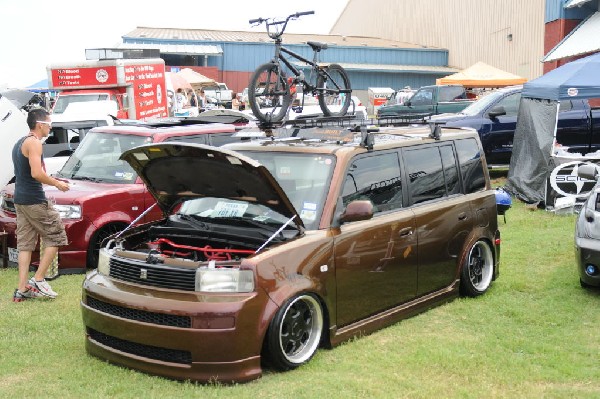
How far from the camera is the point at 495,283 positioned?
25.5 feet

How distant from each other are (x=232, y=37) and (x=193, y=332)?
52.2 meters

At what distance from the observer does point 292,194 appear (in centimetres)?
573

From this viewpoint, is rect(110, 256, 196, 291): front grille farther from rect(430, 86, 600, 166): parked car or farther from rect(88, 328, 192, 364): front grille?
rect(430, 86, 600, 166): parked car

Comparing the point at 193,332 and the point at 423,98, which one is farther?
the point at 423,98

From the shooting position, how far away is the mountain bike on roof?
841 centimetres

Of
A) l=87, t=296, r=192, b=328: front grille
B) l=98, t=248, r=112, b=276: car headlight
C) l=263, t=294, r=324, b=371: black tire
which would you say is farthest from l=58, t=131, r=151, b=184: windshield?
l=263, t=294, r=324, b=371: black tire

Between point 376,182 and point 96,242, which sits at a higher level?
point 376,182

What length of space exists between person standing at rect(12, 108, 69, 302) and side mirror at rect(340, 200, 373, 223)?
3.26 meters

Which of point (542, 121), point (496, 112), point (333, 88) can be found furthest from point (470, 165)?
point (496, 112)

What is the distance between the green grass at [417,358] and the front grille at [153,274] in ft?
2.13

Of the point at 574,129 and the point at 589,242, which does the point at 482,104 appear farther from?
the point at 589,242

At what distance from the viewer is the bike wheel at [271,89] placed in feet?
27.7

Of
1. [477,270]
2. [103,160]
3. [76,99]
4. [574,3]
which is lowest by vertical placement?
[477,270]

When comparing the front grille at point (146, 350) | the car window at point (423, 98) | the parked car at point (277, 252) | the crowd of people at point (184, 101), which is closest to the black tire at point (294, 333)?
the parked car at point (277, 252)
